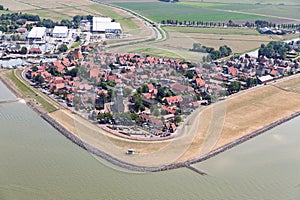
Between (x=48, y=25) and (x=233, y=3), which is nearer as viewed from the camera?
(x=48, y=25)

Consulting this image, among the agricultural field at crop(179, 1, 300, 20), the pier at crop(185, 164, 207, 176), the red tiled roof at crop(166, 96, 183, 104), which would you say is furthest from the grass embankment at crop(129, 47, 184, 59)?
the agricultural field at crop(179, 1, 300, 20)

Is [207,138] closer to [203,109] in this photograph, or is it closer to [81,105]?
[203,109]

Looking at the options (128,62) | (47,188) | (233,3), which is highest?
(233,3)

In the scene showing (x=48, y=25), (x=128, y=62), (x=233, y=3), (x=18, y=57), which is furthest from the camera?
(x=233, y=3)

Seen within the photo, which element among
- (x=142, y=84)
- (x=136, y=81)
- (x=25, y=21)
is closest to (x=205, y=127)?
(x=142, y=84)

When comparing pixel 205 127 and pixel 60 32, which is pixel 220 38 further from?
pixel 205 127

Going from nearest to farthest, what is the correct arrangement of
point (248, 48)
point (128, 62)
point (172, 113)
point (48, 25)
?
point (172, 113) → point (128, 62) → point (248, 48) → point (48, 25)

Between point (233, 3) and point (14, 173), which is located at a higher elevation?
point (233, 3)

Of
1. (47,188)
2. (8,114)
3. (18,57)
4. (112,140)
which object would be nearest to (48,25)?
(18,57)
